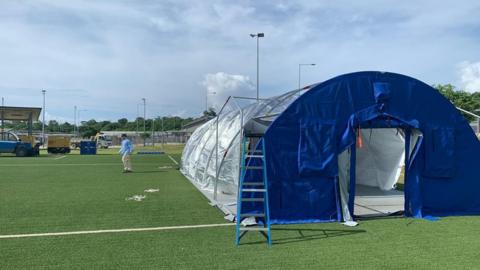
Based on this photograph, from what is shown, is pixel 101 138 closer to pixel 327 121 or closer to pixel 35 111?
pixel 35 111

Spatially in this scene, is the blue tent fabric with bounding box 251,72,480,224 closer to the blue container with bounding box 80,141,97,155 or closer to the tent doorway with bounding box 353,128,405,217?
the tent doorway with bounding box 353,128,405,217

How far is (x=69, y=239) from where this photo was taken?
23.4ft

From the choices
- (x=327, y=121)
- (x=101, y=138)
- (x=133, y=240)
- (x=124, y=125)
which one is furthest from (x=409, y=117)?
(x=124, y=125)

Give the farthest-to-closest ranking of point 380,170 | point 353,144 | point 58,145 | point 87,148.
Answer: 1. point 58,145
2. point 87,148
3. point 380,170
4. point 353,144

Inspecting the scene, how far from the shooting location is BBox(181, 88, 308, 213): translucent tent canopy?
33.3 ft

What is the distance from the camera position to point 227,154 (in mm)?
11898

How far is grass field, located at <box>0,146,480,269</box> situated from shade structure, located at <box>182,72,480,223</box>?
53 centimetres

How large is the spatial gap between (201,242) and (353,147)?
397cm

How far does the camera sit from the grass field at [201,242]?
5.92 meters

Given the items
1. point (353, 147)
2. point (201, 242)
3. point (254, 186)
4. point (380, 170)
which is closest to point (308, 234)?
point (254, 186)

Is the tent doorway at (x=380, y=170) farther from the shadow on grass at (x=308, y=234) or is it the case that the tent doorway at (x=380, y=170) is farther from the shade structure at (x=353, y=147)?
the shadow on grass at (x=308, y=234)

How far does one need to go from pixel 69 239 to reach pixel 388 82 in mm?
7255

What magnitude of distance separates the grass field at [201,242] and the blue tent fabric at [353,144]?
0.52 metres

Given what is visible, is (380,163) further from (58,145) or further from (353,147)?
(58,145)
